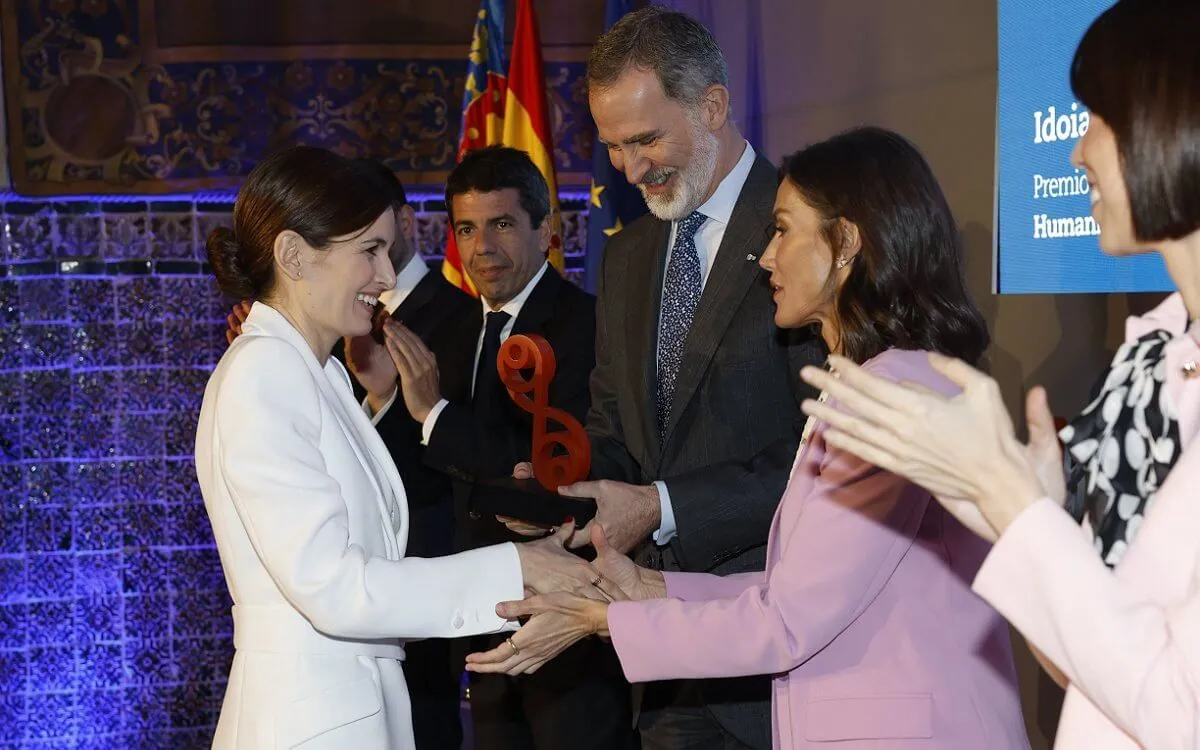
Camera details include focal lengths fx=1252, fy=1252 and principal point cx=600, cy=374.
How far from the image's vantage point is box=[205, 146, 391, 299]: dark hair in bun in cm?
214

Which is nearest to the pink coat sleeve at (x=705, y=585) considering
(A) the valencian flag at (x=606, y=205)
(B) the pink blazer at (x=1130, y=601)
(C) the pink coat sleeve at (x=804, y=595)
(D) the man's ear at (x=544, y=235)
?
(C) the pink coat sleeve at (x=804, y=595)

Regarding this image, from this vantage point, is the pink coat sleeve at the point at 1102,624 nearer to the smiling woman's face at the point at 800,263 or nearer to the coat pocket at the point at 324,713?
the smiling woman's face at the point at 800,263

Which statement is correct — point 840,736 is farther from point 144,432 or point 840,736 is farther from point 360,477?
point 144,432

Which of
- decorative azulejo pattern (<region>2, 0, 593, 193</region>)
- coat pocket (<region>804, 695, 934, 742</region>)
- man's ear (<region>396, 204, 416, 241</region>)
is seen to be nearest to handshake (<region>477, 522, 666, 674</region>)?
coat pocket (<region>804, 695, 934, 742</region>)

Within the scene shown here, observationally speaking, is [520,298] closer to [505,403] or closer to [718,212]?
[505,403]

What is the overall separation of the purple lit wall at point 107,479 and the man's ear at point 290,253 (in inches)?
132

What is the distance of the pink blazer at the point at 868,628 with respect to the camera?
1.79 m

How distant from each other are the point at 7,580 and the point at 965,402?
4.99 metres

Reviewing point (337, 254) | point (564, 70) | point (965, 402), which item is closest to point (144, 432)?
point (564, 70)

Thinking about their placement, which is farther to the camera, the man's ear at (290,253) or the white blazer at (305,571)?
the man's ear at (290,253)

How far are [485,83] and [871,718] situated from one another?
3863 mm

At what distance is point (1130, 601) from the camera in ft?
3.65

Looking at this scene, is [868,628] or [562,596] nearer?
[868,628]

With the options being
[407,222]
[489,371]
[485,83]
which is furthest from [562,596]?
[485,83]
